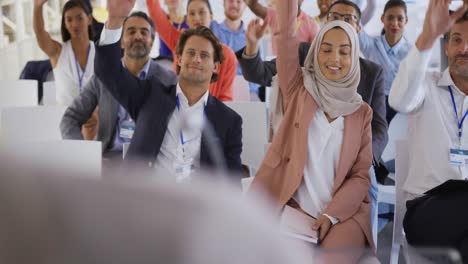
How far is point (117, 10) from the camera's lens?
248 centimetres

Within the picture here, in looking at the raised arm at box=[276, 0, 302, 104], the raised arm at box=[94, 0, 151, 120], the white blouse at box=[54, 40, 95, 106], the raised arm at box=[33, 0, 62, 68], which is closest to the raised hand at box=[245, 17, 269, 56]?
the raised arm at box=[276, 0, 302, 104]

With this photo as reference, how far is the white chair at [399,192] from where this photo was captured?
251cm

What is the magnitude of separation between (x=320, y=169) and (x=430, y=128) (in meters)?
0.61

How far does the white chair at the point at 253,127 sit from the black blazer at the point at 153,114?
21.1 inches

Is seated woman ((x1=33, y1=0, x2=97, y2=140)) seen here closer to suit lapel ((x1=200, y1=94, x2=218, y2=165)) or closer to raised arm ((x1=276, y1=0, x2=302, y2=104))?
suit lapel ((x1=200, y1=94, x2=218, y2=165))

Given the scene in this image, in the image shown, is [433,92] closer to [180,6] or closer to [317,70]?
[317,70]

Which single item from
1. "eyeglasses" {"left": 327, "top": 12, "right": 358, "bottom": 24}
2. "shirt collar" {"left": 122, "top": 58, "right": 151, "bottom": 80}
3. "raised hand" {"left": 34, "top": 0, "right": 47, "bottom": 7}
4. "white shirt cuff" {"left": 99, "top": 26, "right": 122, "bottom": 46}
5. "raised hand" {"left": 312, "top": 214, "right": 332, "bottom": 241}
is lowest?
"raised hand" {"left": 312, "top": 214, "right": 332, "bottom": 241}

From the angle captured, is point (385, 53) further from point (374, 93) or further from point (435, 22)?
point (435, 22)

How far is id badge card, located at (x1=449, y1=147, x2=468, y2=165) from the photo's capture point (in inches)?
96.5

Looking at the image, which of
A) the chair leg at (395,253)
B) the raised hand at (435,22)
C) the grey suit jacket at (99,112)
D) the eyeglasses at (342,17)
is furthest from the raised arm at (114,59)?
the chair leg at (395,253)

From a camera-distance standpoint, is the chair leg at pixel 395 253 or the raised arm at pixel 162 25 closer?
the chair leg at pixel 395 253

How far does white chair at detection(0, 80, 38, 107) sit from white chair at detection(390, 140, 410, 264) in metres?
2.86

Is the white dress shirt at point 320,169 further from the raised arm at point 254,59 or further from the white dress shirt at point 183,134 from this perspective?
the raised arm at point 254,59

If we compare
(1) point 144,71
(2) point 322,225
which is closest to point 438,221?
(2) point 322,225
